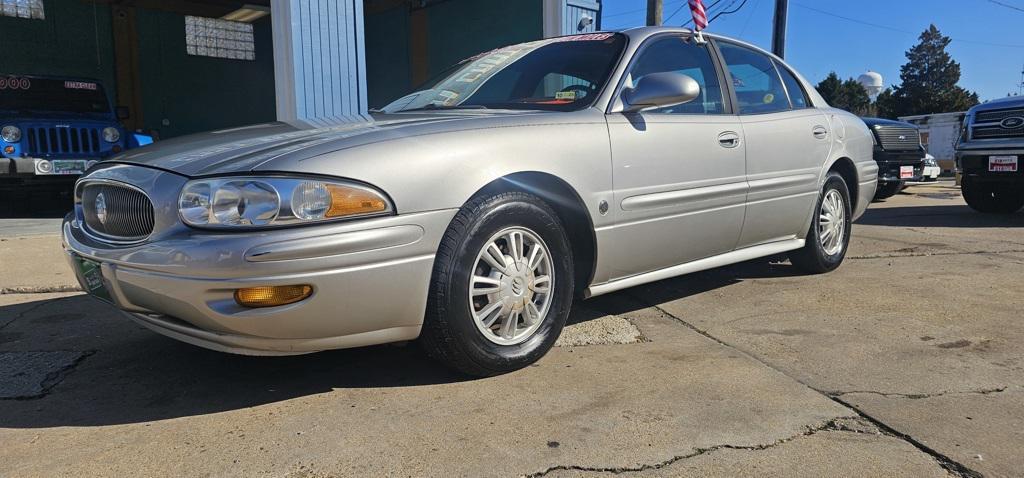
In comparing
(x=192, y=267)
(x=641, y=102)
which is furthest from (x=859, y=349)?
(x=192, y=267)

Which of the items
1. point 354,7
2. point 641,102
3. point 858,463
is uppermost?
point 354,7

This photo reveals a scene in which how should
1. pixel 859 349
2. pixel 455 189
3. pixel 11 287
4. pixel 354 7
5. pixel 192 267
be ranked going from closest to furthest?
pixel 192 267, pixel 455 189, pixel 859 349, pixel 11 287, pixel 354 7

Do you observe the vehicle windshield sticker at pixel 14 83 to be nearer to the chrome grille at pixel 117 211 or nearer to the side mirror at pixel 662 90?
the chrome grille at pixel 117 211

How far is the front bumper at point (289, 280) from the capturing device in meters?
2.15

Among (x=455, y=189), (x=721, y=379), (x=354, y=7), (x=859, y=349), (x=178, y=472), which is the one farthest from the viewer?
(x=354, y=7)

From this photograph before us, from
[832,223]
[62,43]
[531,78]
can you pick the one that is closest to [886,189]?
[832,223]

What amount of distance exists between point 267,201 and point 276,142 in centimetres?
40

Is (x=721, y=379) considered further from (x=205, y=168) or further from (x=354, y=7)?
(x=354, y=7)

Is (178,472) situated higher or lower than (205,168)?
lower

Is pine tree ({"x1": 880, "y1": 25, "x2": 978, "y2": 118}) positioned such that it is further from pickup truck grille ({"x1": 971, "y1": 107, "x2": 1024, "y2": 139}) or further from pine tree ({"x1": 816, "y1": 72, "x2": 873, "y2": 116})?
pickup truck grille ({"x1": 971, "y1": 107, "x2": 1024, "y2": 139})

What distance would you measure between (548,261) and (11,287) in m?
3.75

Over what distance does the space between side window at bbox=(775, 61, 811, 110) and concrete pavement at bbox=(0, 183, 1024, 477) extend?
1.32 metres

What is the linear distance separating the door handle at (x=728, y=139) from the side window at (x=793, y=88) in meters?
0.97

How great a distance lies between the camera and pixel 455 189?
2473 millimetres
